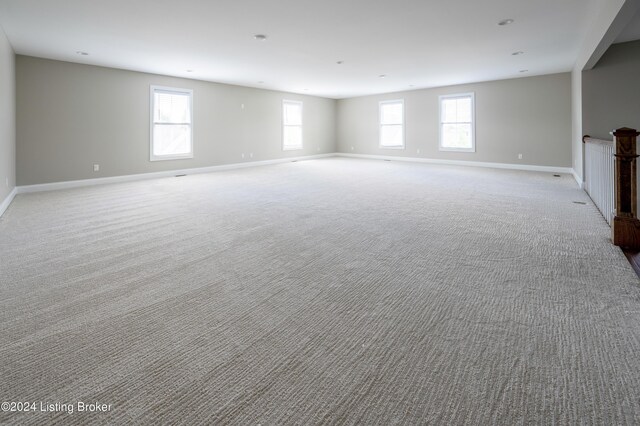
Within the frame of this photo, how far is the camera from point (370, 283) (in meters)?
2.36

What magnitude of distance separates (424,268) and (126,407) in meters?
2.01

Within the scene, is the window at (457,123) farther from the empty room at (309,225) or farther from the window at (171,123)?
the window at (171,123)

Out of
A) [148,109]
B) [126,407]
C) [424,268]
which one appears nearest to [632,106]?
[424,268]

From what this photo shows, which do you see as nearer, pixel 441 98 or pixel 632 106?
pixel 632 106

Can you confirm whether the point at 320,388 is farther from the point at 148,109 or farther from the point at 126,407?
the point at 148,109

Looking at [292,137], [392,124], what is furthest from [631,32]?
[292,137]

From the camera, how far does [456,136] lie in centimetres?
1070

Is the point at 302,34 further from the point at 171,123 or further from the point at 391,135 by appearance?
the point at 391,135

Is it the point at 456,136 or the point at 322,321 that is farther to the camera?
the point at 456,136

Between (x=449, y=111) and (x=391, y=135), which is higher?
(x=449, y=111)

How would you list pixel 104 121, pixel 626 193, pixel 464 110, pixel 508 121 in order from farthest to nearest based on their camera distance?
pixel 464 110
pixel 508 121
pixel 104 121
pixel 626 193

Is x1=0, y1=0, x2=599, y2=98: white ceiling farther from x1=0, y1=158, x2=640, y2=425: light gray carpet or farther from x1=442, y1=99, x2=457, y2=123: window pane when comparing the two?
x1=0, y1=158, x2=640, y2=425: light gray carpet

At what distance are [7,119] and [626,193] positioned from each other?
7.74 meters

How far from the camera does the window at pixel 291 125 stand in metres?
11.7
